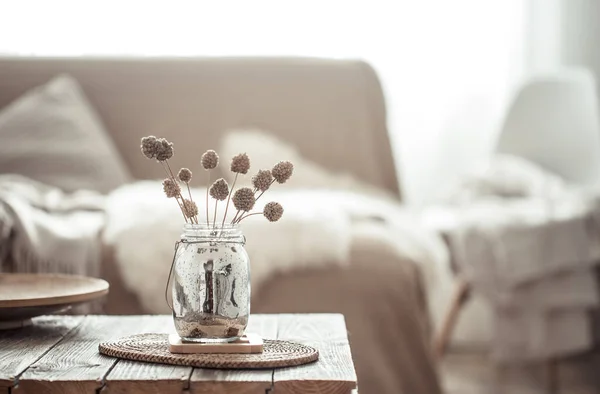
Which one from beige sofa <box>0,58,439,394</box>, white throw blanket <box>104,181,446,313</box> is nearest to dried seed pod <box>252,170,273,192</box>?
white throw blanket <box>104,181,446,313</box>

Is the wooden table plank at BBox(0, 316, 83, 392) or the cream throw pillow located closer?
the wooden table plank at BBox(0, 316, 83, 392)

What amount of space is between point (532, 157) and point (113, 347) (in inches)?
103

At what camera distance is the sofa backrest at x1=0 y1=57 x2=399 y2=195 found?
2.91 meters

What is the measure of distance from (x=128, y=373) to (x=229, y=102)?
199cm

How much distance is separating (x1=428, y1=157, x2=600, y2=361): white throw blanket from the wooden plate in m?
1.60

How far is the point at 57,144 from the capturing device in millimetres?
2695

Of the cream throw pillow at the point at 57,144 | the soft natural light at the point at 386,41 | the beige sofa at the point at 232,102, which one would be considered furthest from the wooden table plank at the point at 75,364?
the soft natural light at the point at 386,41

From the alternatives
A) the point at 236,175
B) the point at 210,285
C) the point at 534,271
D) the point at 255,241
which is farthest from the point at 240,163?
the point at 534,271

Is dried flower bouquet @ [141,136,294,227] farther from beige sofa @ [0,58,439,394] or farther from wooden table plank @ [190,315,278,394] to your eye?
beige sofa @ [0,58,439,394]

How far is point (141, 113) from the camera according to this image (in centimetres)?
294

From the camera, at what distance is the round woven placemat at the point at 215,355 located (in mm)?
1063

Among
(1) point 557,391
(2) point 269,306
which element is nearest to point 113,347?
(2) point 269,306

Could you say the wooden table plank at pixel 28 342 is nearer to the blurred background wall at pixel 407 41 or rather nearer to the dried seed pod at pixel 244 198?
the dried seed pod at pixel 244 198

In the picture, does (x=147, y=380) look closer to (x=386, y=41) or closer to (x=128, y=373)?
(x=128, y=373)
